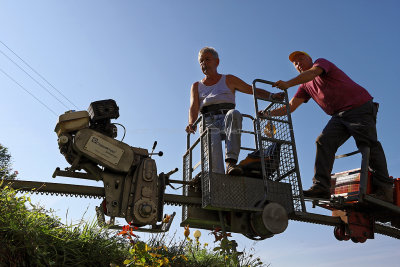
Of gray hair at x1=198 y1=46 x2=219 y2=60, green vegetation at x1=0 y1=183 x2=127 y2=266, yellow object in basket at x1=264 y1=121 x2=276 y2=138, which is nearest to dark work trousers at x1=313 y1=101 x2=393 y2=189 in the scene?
yellow object in basket at x1=264 y1=121 x2=276 y2=138

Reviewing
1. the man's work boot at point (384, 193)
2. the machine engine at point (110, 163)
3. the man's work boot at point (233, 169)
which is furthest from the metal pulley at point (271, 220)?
the man's work boot at point (384, 193)

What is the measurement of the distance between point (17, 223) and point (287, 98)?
3.89 meters

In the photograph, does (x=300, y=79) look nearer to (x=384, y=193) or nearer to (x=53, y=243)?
(x=384, y=193)

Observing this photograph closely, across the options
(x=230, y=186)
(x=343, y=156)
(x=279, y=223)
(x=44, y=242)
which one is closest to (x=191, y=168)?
(x=230, y=186)

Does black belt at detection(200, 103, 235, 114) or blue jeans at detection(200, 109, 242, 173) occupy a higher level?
black belt at detection(200, 103, 235, 114)

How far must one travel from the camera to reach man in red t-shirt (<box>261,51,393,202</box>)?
6332 mm

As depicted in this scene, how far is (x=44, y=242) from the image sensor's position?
12.6ft

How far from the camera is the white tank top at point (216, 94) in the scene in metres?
6.28

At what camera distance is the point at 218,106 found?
245 inches

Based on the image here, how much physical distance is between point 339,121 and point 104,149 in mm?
3467

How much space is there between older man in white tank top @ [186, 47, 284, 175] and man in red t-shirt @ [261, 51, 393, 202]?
0.66 metres

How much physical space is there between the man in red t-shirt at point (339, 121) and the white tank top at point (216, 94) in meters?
0.66

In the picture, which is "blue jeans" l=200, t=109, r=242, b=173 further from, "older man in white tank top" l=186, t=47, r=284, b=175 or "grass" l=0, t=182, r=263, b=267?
"grass" l=0, t=182, r=263, b=267

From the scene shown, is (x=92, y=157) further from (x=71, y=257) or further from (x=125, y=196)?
(x=71, y=257)
